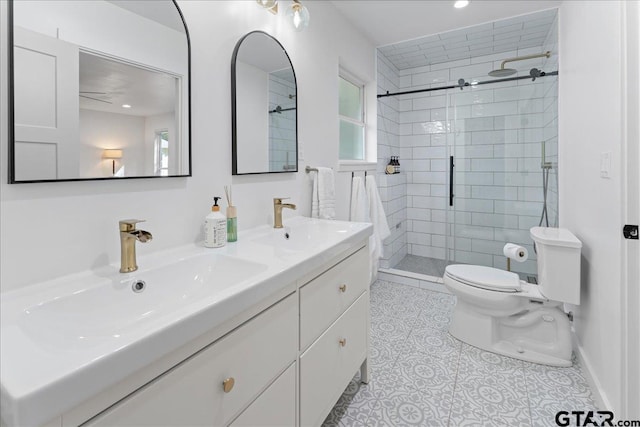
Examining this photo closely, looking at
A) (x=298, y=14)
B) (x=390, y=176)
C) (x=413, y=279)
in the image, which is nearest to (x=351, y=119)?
(x=390, y=176)

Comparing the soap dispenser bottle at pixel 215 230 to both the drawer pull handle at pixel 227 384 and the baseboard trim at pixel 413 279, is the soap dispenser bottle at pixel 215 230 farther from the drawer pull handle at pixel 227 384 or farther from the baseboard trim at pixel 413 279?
the baseboard trim at pixel 413 279

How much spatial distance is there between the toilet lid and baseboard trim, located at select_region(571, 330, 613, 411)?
47cm

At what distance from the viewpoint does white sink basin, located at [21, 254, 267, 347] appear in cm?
74

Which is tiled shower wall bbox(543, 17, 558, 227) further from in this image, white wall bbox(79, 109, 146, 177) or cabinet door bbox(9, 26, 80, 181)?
cabinet door bbox(9, 26, 80, 181)

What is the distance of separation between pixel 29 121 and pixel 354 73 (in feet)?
8.27

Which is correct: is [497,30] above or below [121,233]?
above

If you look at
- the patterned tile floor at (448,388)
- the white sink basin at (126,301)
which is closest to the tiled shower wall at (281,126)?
the white sink basin at (126,301)

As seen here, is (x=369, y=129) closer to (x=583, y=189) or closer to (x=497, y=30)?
(x=497, y=30)

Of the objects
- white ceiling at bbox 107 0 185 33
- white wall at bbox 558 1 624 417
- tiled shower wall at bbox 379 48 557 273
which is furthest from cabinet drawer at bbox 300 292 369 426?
tiled shower wall at bbox 379 48 557 273

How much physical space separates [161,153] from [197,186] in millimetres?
201

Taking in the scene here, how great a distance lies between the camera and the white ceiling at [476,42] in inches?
112

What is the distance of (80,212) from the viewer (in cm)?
100

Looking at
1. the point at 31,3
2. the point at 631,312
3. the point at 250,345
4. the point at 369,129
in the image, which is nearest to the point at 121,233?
the point at 250,345

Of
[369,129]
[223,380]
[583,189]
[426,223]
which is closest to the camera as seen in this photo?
[223,380]
